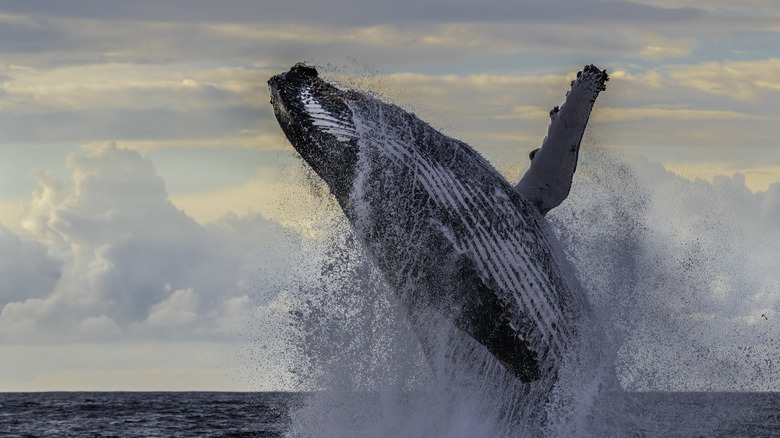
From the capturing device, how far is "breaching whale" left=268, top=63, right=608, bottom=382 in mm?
7691

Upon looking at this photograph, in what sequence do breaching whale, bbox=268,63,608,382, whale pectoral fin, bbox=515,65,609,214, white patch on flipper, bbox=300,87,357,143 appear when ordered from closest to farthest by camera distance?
breaching whale, bbox=268,63,608,382 → white patch on flipper, bbox=300,87,357,143 → whale pectoral fin, bbox=515,65,609,214

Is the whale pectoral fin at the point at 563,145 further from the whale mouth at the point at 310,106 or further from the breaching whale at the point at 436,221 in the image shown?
the whale mouth at the point at 310,106

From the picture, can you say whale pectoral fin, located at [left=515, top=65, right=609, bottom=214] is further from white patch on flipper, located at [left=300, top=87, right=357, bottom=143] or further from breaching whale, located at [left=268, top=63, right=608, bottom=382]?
white patch on flipper, located at [left=300, top=87, right=357, bottom=143]

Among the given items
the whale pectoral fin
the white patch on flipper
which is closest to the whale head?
the white patch on flipper

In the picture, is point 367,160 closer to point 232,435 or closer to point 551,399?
point 551,399

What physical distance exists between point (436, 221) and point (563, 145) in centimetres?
209

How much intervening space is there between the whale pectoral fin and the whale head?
2.04 meters

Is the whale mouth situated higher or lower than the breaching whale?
higher

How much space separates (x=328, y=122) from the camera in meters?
7.96

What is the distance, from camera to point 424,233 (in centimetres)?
774

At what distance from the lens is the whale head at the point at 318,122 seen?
794 centimetres

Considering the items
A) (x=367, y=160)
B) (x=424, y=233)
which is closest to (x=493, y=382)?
(x=424, y=233)

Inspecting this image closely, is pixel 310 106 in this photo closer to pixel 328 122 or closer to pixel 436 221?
pixel 328 122

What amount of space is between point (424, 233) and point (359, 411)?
3517 mm
